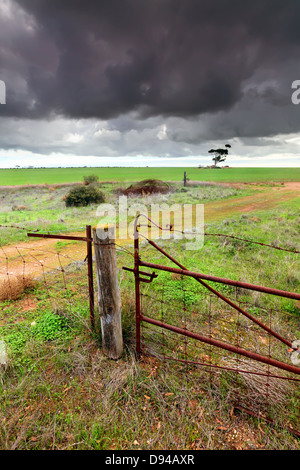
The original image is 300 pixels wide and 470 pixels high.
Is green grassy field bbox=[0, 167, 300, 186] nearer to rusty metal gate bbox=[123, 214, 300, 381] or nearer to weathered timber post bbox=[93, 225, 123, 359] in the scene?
rusty metal gate bbox=[123, 214, 300, 381]

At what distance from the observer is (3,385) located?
2902mm

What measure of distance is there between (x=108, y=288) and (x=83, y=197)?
56.6 feet

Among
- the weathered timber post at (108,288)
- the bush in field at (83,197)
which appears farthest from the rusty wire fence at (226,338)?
the bush in field at (83,197)

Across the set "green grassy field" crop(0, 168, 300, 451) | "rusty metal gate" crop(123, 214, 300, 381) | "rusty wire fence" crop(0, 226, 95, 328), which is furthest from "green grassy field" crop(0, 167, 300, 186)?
"rusty metal gate" crop(123, 214, 300, 381)

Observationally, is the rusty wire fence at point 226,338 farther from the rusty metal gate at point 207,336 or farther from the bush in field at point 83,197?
the bush in field at point 83,197

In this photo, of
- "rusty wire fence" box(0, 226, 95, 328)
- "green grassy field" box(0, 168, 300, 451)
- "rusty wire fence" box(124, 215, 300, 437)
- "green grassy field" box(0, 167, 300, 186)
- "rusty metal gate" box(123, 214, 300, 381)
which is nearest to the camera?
"green grassy field" box(0, 168, 300, 451)

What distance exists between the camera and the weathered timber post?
301 cm

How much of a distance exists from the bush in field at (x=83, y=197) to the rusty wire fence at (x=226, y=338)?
14.9 meters

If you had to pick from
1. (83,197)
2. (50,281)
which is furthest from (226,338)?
(83,197)

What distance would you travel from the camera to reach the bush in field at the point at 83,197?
1914 cm

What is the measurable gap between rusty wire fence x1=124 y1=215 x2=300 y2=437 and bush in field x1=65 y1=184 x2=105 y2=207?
49.0ft

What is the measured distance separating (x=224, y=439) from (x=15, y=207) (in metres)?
19.9
